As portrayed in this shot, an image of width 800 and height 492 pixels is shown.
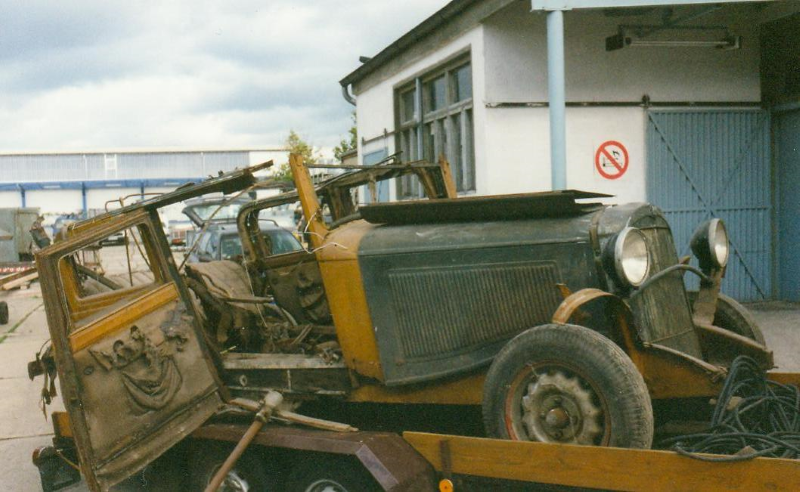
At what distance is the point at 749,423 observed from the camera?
138 inches

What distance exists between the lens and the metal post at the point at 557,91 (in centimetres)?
738

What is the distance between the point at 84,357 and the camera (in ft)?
12.7

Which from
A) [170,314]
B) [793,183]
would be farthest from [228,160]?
[170,314]

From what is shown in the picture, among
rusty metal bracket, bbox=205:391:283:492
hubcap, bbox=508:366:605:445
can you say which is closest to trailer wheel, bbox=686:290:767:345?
hubcap, bbox=508:366:605:445

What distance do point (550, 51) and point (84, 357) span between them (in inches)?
207

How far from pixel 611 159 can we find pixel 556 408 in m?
6.73

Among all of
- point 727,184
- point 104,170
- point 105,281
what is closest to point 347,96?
point 727,184

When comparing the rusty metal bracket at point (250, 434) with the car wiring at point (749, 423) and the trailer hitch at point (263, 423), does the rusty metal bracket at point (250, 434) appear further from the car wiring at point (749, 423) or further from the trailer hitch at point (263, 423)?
the car wiring at point (749, 423)

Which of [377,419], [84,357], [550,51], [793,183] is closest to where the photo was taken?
[84,357]

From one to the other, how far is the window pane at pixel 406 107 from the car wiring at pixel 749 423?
31.2ft

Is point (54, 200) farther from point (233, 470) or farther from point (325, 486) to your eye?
point (325, 486)

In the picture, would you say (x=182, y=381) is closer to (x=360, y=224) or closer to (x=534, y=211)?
(x=360, y=224)

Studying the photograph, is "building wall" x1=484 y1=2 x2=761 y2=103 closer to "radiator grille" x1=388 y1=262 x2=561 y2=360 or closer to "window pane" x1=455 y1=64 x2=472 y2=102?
"window pane" x1=455 y1=64 x2=472 y2=102

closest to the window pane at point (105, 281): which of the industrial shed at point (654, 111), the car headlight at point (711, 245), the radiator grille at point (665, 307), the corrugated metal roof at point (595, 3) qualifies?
the radiator grille at point (665, 307)
